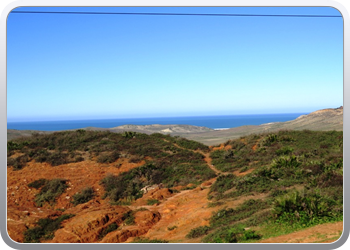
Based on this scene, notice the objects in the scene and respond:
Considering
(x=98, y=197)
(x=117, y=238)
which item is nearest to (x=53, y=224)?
(x=117, y=238)

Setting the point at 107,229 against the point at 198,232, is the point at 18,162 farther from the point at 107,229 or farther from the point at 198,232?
the point at 198,232

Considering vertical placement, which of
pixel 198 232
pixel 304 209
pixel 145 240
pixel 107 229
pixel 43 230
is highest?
pixel 304 209

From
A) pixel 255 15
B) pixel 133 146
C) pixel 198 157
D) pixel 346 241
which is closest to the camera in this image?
pixel 346 241

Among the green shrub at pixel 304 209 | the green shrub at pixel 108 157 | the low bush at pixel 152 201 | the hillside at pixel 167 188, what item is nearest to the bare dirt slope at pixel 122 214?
the hillside at pixel 167 188

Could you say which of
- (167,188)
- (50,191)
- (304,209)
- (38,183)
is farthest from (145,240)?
(38,183)

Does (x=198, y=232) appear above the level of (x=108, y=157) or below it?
below

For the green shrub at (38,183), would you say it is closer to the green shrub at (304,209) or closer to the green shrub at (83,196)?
the green shrub at (83,196)

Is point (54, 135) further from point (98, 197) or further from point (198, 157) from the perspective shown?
point (198, 157)

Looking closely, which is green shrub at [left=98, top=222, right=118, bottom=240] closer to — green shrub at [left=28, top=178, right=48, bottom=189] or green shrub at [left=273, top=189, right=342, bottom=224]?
green shrub at [left=273, top=189, right=342, bottom=224]
